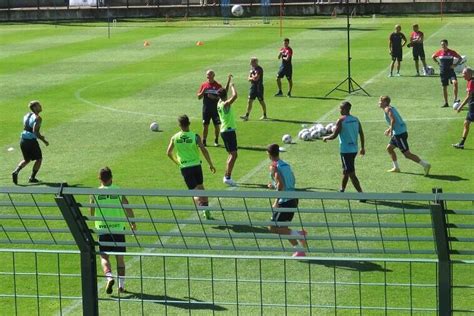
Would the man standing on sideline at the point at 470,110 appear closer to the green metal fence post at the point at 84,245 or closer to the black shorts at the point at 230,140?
the black shorts at the point at 230,140

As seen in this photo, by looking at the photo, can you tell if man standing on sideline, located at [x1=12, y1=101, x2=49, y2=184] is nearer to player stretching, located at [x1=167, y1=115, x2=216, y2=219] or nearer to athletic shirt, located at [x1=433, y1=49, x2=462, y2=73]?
player stretching, located at [x1=167, y1=115, x2=216, y2=219]

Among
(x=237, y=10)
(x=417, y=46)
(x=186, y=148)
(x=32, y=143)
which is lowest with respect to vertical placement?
(x=32, y=143)

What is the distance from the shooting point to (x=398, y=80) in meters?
38.3

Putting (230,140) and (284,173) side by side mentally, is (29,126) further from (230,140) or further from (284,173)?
(284,173)

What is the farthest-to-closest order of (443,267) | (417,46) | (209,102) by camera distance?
(417,46), (209,102), (443,267)

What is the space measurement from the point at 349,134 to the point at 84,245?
41.8 feet

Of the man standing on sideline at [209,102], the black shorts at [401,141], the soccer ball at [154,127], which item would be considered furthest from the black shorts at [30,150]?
the black shorts at [401,141]

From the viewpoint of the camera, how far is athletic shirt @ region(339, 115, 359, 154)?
21781 millimetres

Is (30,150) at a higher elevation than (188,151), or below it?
below

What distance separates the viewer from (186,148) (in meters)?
20.3

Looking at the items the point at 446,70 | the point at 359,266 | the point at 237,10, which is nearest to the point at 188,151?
the point at 359,266

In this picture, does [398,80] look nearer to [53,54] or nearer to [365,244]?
[53,54]

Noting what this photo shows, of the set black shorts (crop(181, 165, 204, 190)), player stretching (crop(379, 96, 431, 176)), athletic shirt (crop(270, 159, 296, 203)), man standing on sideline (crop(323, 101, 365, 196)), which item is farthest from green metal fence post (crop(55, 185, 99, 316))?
player stretching (crop(379, 96, 431, 176))

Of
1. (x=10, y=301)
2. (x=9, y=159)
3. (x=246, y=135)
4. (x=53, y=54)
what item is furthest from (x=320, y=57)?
(x=10, y=301)
